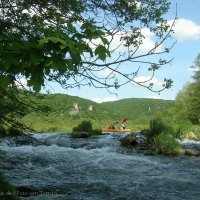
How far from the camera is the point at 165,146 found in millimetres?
19672

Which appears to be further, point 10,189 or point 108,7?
point 108,7

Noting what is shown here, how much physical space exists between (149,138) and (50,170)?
10.3 m

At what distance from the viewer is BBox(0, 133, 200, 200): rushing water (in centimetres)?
957

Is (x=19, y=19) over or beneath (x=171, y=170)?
over

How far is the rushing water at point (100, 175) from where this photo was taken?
9.57m

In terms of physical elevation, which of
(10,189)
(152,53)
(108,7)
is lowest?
(10,189)

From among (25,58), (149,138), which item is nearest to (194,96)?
(149,138)

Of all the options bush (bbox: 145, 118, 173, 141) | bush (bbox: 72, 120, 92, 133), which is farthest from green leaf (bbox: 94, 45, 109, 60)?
bush (bbox: 72, 120, 92, 133)

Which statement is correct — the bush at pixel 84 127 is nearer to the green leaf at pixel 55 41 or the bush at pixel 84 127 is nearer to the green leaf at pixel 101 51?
the green leaf at pixel 101 51

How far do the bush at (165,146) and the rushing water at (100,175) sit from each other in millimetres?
1045

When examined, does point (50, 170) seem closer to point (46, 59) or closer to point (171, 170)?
point (171, 170)

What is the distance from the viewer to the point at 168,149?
1950cm

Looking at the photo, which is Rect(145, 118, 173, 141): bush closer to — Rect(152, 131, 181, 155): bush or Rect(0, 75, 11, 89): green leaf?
Rect(152, 131, 181, 155): bush

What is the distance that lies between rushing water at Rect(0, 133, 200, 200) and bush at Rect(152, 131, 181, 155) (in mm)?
1045
